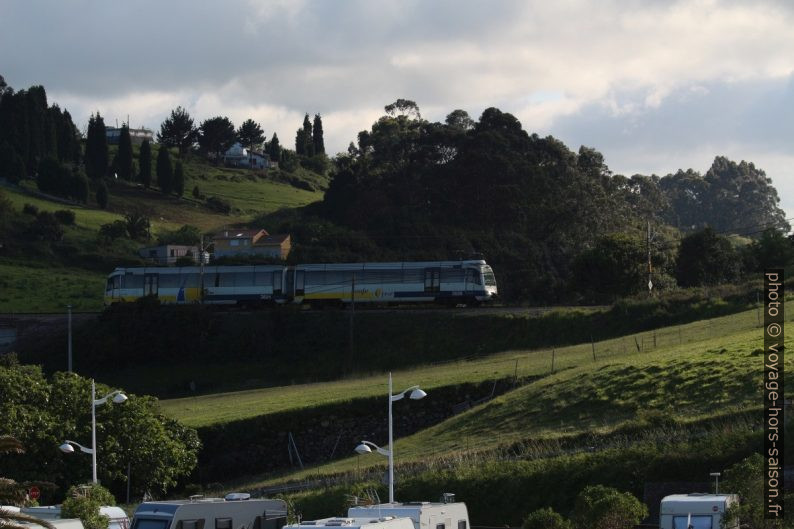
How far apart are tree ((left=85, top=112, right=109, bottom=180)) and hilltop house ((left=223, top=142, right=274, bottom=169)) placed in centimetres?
3759

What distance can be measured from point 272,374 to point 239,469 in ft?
71.2

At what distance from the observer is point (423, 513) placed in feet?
77.5

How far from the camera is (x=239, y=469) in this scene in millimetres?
52781

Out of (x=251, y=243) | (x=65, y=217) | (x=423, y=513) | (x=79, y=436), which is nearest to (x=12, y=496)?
(x=423, y=513)

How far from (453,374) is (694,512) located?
37.2 m

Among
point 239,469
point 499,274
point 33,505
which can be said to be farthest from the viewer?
point 499,274

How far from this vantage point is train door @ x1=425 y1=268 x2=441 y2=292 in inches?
3273

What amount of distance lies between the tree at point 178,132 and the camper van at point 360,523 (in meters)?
168

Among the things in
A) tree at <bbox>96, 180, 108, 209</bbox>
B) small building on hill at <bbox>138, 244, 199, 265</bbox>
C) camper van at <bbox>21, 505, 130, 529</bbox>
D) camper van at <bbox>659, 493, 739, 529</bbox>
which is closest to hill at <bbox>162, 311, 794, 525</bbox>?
camper van at <bbox>21, 505, 130, 529</bbox>

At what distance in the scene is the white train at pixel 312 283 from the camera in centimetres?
8300

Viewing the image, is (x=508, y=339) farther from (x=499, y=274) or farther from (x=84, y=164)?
(x=84, y=164)

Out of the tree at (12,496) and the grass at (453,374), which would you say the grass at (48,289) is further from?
the tree at (12,496)

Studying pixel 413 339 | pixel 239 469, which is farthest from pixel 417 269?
pixel 239 469

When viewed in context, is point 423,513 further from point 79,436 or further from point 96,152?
point 96,152
